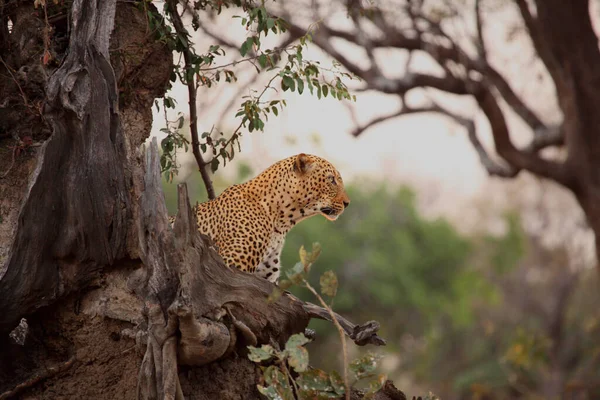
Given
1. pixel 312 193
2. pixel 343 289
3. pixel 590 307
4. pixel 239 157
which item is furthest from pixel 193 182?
pixel 312 193

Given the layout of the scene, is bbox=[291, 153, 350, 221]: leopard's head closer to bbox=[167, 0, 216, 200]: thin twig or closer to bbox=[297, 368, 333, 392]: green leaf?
bbox=[167, 0, 216, 200]: thin twig

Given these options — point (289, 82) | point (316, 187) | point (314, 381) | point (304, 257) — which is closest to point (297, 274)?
point (304, 257)

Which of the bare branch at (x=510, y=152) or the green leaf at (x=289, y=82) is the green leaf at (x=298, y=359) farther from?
the bare branch at (x=510, y=152)

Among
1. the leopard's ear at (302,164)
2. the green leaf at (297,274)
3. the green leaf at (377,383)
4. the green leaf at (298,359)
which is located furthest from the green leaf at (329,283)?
the leopard's ear at (302,164)

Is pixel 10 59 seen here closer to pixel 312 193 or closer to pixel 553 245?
pixel 312 193

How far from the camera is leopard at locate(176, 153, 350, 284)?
25.0 feet

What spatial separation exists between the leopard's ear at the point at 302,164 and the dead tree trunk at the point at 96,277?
65.1 inches

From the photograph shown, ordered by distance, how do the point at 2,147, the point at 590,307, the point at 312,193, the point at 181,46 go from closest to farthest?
the point at 2,147, the point at 181,46, the point at 312,193, the point at 590,307

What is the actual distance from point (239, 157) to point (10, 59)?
21.7m

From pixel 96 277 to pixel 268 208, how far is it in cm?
191

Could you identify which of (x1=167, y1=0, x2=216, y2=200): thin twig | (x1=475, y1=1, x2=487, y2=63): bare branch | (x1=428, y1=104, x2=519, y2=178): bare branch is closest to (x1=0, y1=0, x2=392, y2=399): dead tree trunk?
(x1=167, y1=0, x2=216, y2=200): thin twig

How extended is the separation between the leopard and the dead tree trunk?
3.13ft

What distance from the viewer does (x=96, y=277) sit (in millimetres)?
6520

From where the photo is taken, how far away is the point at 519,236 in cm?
3375
